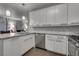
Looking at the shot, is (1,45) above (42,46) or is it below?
above

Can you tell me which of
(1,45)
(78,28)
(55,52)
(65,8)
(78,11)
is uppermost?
(65,8)

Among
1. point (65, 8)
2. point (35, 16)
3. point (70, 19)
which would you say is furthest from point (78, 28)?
point (35, 16)

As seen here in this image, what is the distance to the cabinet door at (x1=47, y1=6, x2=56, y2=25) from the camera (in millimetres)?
2428

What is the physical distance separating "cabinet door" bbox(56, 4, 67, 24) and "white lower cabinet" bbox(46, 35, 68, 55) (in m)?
0.55

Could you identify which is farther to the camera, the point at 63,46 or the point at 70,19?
the point at 70,19

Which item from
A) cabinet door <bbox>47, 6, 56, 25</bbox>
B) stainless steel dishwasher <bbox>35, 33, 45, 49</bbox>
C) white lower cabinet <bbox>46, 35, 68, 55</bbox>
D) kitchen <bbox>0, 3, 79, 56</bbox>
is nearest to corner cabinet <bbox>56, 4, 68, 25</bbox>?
kitchen <bbox>0, 3, 79, 56</bbox>

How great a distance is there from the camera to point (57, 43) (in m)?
2.01

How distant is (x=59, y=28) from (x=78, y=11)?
0.83 meters

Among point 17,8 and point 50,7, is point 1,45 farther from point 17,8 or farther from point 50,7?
point 50,7

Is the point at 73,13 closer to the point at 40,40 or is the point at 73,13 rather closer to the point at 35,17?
the point at 40,40

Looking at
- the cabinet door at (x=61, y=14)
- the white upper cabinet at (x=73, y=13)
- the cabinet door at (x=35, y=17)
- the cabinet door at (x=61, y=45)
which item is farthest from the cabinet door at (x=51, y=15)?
the cabinet door at (x=61, y=45)

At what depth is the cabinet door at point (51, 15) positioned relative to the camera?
2428 mm

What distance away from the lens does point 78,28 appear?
81.8 inches

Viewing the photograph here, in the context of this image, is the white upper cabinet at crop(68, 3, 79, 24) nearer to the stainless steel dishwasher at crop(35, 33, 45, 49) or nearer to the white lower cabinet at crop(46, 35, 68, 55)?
the white lower cabinet at crop(46, 35, 68, 55)
